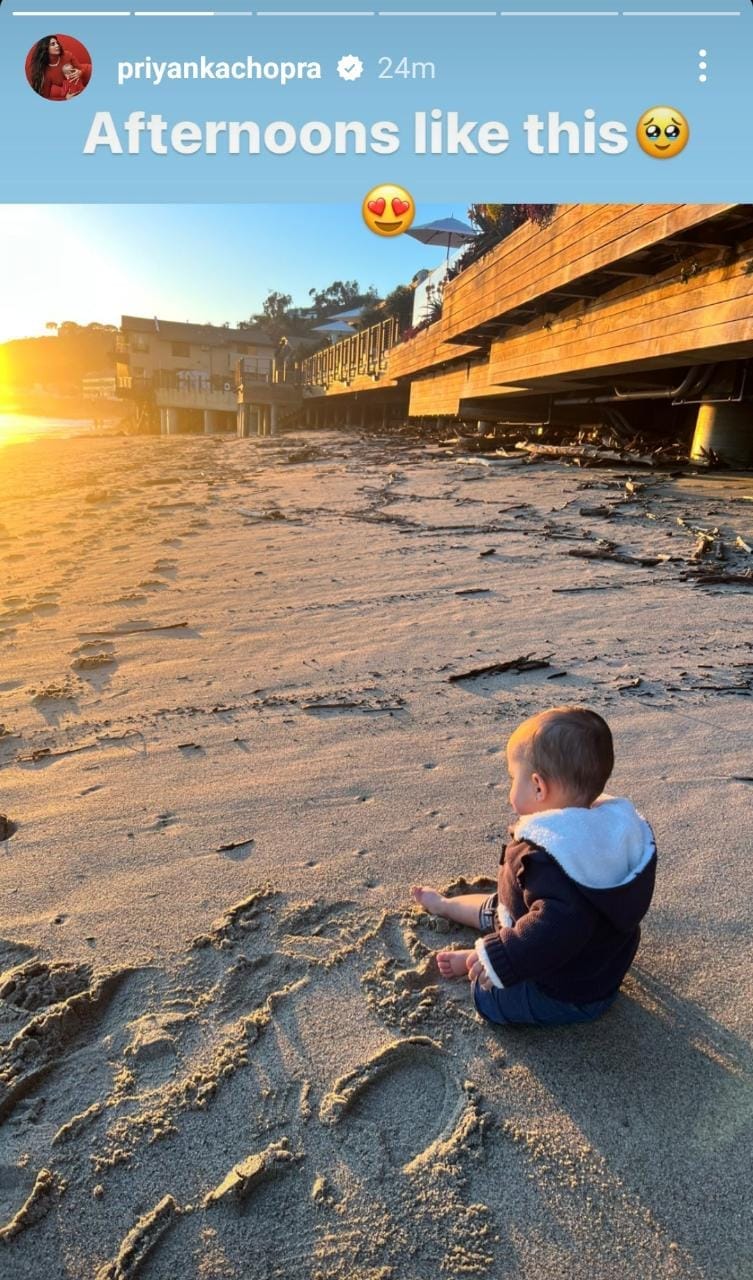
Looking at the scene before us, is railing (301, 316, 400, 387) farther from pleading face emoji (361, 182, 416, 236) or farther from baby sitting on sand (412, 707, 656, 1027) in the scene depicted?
baby sitting on sand (412, 707, 656, 1027)

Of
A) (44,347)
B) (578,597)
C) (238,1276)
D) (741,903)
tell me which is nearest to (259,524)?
(578,597)

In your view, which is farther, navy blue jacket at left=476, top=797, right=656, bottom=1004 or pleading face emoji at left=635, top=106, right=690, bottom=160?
pleading face emoji at left=635, top=106, right=690, bottom=160

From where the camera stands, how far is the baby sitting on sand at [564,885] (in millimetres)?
1536

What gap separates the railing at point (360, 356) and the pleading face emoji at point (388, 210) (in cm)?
1757

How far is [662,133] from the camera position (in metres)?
5.07

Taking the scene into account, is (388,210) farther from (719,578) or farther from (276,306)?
(276,306)

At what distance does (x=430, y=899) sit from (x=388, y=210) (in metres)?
6.75

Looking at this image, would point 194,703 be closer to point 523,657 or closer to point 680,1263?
point 523,657

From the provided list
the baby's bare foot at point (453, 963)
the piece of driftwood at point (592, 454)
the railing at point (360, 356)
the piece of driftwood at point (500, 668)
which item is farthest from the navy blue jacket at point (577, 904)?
the railing at point (360, 356)

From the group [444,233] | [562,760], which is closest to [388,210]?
[562,760]

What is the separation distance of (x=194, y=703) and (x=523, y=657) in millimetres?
1720

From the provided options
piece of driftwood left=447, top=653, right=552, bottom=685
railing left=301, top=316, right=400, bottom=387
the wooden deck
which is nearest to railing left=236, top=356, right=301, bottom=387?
railing left=301, top=316, right=400, bottom=387

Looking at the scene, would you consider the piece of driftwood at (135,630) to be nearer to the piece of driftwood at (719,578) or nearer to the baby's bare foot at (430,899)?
the baby's bare foot at (430,899)

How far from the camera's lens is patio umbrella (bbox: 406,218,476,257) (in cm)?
2277
